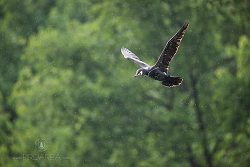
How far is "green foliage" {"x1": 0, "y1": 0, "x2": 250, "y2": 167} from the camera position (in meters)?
27.2

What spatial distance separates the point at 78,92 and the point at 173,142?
11.4 ft

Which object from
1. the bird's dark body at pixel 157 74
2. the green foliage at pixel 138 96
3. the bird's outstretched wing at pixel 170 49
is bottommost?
the bird's dark body at pixel 157 74

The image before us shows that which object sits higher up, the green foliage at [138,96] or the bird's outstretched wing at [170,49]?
the green foliage at [138,96]

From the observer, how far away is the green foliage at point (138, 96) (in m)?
27.2

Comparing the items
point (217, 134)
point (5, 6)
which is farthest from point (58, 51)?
point (5, 6)

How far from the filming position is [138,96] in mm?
27812

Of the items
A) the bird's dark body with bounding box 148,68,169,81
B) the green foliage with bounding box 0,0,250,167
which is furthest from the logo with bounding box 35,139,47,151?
the bird's dark body with bounding box 148,68,169,81

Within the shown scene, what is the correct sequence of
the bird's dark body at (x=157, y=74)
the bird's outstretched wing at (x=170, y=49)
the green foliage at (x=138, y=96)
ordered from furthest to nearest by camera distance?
the green foliage at (x=138, y=96)
the bird's dark body at (x=157, y=74)
the bird's outstretched wing at (x=170, y=49)

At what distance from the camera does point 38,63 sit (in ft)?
101

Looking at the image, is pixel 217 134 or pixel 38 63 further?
pixel 38 63

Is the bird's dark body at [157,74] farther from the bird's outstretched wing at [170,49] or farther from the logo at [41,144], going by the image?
the logo at [41,144]

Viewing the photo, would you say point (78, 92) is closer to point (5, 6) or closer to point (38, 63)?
point (38, 63)

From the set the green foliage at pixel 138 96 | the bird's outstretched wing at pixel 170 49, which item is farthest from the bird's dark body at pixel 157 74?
the green foliage at pixel 138 96

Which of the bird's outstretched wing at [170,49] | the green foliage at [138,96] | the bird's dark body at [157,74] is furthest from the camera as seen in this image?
the green foliage at [138,96]
